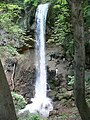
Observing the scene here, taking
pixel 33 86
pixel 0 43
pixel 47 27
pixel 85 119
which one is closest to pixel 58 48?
pixel 47 27

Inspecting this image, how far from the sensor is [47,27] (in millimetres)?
13688

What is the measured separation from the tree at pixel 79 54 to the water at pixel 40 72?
552 centimetres

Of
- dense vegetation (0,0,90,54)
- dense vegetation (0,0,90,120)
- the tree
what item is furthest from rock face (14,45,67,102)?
the tree

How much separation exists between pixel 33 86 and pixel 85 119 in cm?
795

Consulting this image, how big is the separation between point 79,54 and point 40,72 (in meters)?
8.92

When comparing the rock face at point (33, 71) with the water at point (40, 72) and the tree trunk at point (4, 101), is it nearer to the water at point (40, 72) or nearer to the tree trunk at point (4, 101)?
the water at point (40, 72)

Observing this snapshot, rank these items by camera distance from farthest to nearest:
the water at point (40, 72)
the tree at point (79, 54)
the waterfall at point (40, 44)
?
the waterfall at point (40, 44) < the water at point (40, 72) < the tree at point (79, 54)

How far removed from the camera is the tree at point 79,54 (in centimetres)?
368

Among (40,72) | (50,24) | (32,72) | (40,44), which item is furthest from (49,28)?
(32,72)

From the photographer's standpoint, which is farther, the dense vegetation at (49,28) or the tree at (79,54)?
the dense vegetation at (49,28)

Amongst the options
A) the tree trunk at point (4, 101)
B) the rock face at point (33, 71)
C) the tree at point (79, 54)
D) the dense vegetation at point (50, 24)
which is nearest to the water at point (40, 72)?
the rock face at point (33, 71)

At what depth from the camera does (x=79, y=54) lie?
12.6ft

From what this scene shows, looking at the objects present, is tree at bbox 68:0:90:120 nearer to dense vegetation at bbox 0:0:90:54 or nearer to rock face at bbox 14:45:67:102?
dense vegetation at bbox 0:0:90:54

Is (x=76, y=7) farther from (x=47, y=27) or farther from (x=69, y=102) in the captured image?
(x=47, y=27)
